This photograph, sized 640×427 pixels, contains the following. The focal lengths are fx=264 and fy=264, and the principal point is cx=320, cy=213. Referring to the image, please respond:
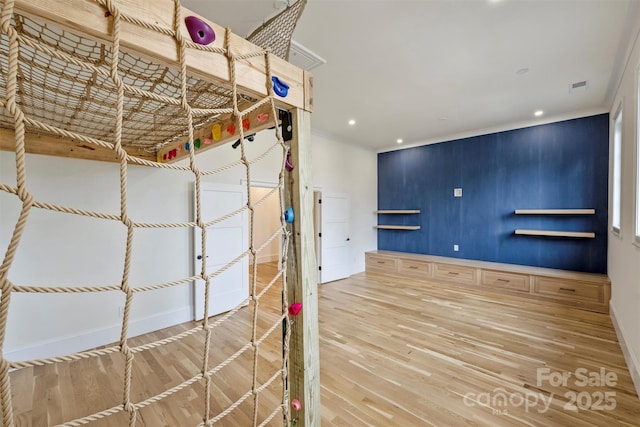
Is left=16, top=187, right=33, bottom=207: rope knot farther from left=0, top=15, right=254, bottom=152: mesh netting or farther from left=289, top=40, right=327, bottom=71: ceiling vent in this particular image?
left=289, top=40, right=327, bottom=71: ceiling vent

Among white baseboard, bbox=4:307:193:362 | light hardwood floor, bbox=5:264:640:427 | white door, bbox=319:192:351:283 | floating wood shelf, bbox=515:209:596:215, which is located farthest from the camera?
white door, bbox=319:192:351:283

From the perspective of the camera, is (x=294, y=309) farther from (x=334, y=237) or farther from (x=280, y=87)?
(x=334, y=237)

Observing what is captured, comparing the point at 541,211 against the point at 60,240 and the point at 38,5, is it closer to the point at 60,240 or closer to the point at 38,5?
the point at 38,5

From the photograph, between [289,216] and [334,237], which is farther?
[334,237]

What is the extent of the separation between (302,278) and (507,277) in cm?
448

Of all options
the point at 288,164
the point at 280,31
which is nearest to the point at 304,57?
the point at 280,31

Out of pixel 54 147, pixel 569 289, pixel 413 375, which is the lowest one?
pixel 413 375

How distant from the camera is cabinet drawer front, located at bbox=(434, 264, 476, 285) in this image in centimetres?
463

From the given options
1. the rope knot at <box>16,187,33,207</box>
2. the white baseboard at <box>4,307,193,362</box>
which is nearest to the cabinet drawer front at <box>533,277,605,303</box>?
the white baseboard at <box>4,307,193,362</box>

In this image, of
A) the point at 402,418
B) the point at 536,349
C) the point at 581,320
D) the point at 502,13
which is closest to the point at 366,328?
the point at 402,418

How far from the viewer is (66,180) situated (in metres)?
2.67

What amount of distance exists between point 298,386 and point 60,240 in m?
2.94

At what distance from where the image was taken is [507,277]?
14.0 feet

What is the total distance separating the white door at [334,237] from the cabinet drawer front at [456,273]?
1.78 meters
